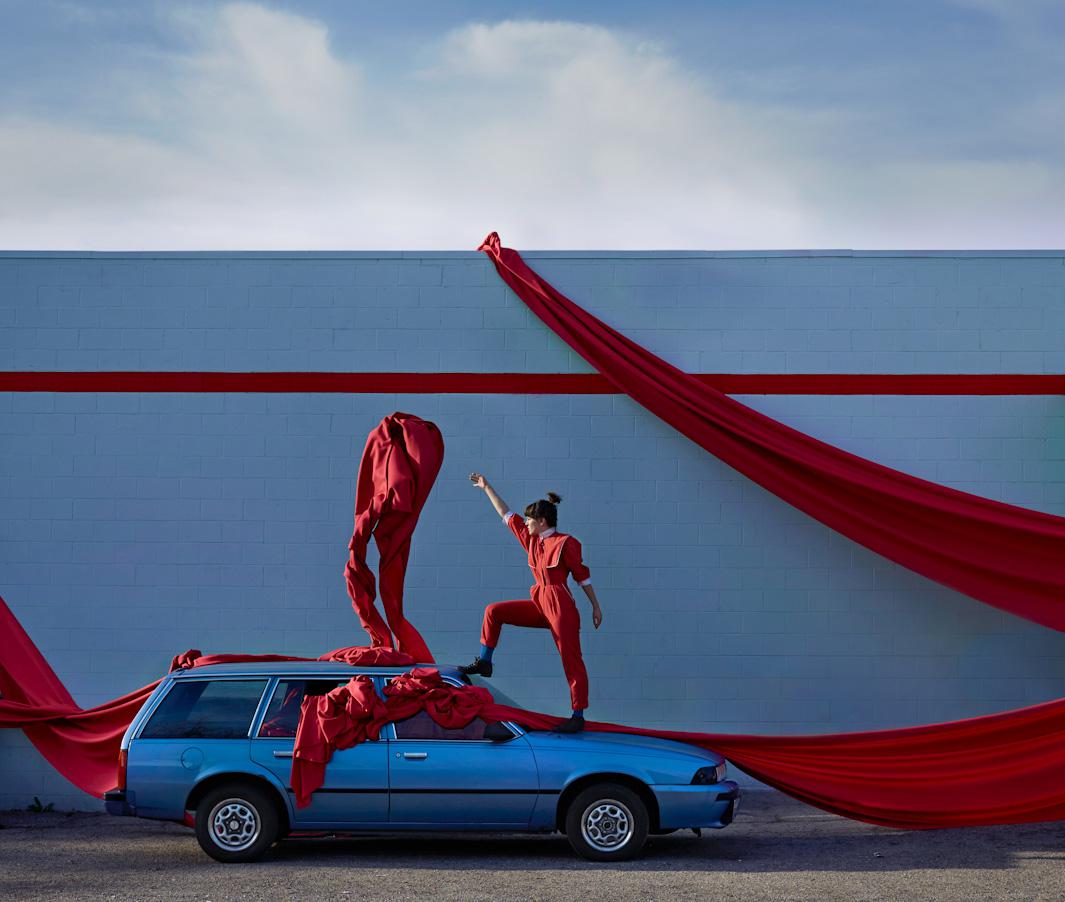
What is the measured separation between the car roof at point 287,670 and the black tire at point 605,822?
4.40ft

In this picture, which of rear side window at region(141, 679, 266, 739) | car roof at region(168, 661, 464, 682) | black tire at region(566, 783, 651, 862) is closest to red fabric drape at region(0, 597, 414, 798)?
car roof at region(168, 661, 464, 682)

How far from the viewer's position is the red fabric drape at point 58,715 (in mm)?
11586

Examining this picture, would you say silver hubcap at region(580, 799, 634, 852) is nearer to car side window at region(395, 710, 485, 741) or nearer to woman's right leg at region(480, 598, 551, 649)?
car side window at region(395, 710, 485, 741)

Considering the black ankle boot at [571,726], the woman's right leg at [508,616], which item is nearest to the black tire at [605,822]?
the black ankle boot at [571,726]

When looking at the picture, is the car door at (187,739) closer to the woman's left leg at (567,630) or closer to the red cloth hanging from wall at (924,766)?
the red cloth hanging from wall at (924,766)

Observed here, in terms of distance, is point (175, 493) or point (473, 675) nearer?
point (473, 675)

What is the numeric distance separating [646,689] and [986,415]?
13.5 feet

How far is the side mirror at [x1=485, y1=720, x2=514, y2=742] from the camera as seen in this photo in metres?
9.45

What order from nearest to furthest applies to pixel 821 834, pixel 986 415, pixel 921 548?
1. pixel 821 834
2. pixel 921 548
3. pixel 986 415

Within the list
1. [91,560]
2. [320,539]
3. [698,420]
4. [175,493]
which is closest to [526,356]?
[698,420]

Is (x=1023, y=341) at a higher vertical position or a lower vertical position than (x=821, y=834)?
higher

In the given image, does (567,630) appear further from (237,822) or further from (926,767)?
(926,767)

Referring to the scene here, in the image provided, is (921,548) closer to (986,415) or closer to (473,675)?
(986,415)

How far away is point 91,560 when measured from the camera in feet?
41.3
